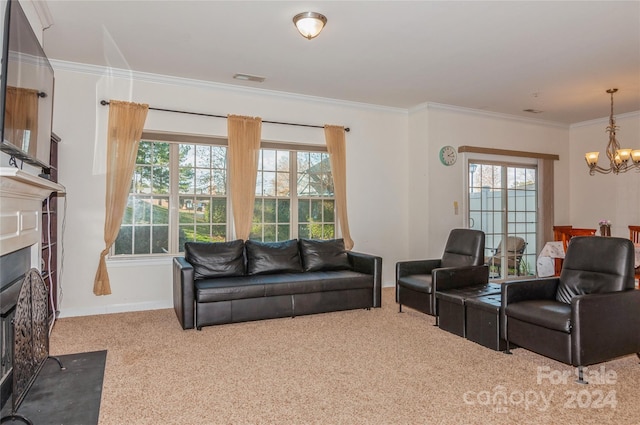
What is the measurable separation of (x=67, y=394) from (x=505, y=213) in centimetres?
642

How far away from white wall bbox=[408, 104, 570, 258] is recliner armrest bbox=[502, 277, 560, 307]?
8.22 feet

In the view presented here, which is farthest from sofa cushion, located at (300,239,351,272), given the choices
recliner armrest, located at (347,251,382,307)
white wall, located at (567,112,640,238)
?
white wall, located at (567,112,640,238)

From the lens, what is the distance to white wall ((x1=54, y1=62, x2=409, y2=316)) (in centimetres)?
446

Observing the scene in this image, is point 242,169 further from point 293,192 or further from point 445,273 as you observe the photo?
point 445,273

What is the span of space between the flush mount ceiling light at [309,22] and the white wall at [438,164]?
3056 mm

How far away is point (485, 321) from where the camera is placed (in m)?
3.54

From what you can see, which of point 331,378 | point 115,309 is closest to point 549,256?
point 331,378

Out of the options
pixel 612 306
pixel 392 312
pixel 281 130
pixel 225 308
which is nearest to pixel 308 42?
pixel 281 130

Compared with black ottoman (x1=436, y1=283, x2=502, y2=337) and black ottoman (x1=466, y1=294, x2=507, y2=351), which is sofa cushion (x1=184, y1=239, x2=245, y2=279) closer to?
black ottoman (x1=436, y1=283, x2=502, y2=337)

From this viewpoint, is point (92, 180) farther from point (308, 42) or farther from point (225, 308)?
point (308, 42)

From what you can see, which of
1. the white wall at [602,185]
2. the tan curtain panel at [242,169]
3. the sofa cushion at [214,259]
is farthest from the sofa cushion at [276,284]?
the white wall at [602,185]

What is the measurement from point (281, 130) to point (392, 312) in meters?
2.71

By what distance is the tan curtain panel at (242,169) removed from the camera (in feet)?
16.6

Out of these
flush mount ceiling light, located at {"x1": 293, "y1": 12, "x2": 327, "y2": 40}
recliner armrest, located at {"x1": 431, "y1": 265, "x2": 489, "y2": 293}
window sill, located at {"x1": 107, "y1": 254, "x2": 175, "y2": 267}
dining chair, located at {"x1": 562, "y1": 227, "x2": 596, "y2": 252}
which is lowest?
recliner armrest, located at {"x1": 431, "y1": 265, "x2": 489, "y2": 293}
